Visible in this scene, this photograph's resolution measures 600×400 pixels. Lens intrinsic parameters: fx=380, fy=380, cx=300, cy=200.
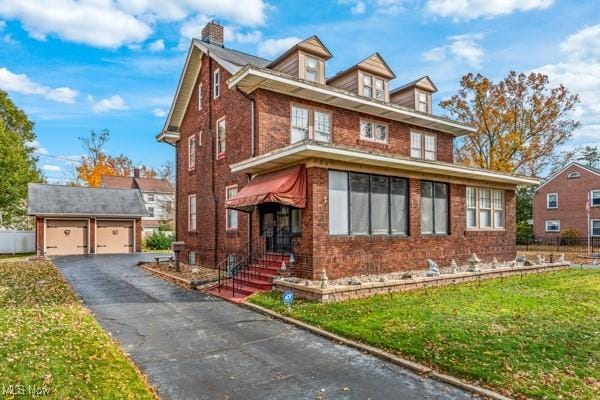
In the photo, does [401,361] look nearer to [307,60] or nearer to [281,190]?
[281,190]

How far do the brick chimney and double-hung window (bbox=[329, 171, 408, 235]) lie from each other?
11.8 meters

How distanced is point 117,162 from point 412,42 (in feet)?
158

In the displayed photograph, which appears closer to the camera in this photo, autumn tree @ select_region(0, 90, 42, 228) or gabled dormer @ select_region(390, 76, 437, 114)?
gabled dormer @ select_region(390, 76, 437, 114)

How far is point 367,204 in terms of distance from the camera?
39.6 ft

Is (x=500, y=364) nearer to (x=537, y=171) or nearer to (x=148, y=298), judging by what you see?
(x=148, y=298)

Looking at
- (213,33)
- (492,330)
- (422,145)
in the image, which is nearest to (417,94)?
(422,145)

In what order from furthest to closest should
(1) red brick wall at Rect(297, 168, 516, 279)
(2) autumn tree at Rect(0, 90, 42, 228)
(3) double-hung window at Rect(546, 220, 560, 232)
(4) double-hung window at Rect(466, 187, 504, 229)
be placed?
(3) double-hung window at Rect(546, 220, 560, 232) < (2) autumn tree at Rect(0, 90, 42, 228) < (4) double-hung window at Rect(466, 187, 504, 229) < (1) red brick wall at Rect(297, 168, 516, 279)

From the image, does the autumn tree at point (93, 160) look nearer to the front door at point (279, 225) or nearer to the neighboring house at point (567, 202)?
the front door at point (279, 225)

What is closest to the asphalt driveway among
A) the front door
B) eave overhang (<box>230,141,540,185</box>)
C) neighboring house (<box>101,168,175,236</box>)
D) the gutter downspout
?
the front door

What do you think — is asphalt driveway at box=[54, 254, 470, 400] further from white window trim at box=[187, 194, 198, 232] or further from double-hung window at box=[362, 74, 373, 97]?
double-hung window at box=[362, 74, 373, 97]

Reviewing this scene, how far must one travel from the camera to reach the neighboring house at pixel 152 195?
4522cm

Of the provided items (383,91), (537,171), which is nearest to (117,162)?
(383,91)

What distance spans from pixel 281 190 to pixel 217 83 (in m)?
8.46

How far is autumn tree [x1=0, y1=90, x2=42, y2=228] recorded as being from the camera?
30312 mm
